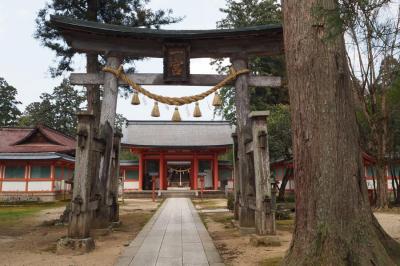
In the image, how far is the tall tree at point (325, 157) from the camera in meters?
3.37

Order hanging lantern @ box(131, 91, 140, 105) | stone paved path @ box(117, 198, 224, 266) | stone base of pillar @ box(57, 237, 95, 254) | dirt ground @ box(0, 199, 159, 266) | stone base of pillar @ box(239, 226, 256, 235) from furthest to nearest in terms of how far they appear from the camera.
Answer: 1. hanging lantern @ box(131, 91, 140, 105)
2. stone base of pillar @ box(239, 226, 256, 235)
3. stone base of pillar @ box(57, 237, 95, 254)
4. dirt ground @ box(0, 199, 159, 266)
5. stone paved path @ box(117, 198, 224, 266)

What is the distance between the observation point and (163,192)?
26.4m

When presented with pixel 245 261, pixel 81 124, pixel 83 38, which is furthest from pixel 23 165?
pixel 245 261

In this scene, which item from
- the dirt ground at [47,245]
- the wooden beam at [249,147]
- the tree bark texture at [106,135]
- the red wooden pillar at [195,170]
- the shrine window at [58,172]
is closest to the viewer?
the dirt ground at [47,245]

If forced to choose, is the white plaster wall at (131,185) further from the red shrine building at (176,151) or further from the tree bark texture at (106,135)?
the tree bark texture at (106,135)

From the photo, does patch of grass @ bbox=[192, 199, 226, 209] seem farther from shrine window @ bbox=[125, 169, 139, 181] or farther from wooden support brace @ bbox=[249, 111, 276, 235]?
shrine window @ bbox=[125, 169, 139, 181]

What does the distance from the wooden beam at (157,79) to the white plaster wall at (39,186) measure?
15728 mm

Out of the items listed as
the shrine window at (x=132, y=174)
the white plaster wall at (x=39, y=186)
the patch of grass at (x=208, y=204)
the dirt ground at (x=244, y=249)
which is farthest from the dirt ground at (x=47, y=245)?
the shrine window at (x=132, y=174)

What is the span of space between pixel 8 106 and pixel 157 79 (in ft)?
149

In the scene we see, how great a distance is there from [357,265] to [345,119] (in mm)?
1406

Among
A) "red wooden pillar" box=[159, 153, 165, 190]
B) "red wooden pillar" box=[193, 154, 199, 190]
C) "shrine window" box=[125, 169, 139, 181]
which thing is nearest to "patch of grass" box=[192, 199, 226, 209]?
"red wooden pillar" box=[193, 154, 199, 190]

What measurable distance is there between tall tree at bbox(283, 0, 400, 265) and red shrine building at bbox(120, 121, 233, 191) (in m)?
21.6

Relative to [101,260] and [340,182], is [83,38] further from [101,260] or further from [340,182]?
[340,182]

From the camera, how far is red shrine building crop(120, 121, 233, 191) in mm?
26744
